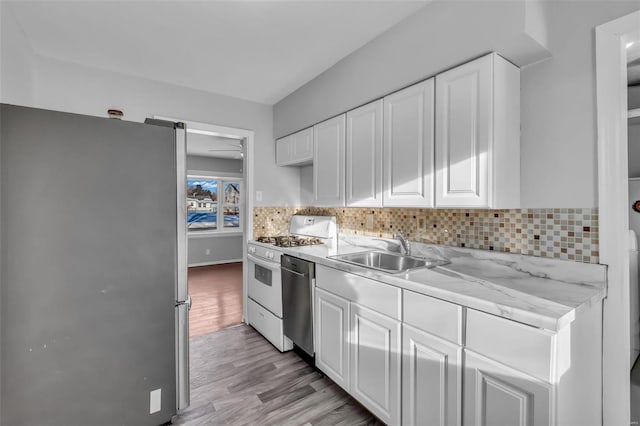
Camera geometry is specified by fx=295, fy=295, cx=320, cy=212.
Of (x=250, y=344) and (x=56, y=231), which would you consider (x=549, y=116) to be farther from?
(x=250, y=344)

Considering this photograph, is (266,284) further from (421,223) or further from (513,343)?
(513,343)

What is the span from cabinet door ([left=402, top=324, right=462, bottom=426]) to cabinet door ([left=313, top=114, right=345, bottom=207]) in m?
1.33

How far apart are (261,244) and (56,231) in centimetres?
164

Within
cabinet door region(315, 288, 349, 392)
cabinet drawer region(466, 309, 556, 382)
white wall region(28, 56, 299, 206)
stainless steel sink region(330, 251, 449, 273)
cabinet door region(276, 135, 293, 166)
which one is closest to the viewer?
cabinet drawer region(466, 309, 556, 382)

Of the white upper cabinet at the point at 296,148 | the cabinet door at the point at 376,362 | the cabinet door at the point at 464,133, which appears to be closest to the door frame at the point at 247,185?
the white upper cabinet at the point at 296,148

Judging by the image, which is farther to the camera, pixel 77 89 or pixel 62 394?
pixel 77 89

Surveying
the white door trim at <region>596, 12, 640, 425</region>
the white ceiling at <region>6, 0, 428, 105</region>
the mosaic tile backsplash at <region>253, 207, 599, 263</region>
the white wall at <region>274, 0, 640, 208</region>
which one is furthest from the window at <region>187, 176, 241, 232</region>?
the white door trim at <region>596, 12, 640, 425</region>

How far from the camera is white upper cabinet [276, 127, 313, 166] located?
9.58 ft

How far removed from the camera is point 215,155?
645cm

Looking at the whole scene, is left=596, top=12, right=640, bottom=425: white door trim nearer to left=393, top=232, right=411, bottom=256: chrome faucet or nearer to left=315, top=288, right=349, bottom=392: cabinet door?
left=393, top=232, right=411, bottom=256: chrome faucet

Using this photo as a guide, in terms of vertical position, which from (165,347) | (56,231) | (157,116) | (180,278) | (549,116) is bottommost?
(165,347)

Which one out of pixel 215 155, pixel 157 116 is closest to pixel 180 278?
pixel 157 116

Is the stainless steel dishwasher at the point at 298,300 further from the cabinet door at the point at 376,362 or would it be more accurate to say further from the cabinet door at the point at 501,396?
the cabinet door at the point at 501,396

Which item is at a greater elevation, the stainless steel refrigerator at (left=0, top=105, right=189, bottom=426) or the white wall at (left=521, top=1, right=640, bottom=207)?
the white wall at (left=521, top=1, right=640, bottom=207)
